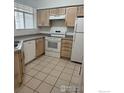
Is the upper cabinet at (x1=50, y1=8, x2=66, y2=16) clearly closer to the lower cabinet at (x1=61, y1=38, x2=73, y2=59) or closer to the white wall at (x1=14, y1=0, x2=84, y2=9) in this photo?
the white wall at (x1=14, y1=0, x2=84, y2=9)

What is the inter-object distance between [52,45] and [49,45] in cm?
17

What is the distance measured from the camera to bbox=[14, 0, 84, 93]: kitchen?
2342 mm

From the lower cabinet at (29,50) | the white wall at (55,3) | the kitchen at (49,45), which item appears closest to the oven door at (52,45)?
the kitchen at (49,45)

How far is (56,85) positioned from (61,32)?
9.00ft

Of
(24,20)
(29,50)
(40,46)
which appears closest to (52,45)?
(40,46)

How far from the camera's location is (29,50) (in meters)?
3.66

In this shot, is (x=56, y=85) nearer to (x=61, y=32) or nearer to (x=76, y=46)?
(x=76, y=46)

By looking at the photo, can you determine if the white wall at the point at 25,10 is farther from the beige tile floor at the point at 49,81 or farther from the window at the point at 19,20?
the beige tile floor at the point at 49,81

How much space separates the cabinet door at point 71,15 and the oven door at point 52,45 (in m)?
0.92

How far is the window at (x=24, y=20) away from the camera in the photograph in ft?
13.0

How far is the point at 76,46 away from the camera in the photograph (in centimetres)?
371

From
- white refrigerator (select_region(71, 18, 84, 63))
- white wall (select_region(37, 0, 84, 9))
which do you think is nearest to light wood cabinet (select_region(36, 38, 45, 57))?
white refrigerator (select_region(71, 18, 84, 63))
